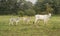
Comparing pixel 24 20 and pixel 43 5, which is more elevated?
pixel 43 5

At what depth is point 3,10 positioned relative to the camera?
44.0 meters

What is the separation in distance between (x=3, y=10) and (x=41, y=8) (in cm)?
878

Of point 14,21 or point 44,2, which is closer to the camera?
point 14,21

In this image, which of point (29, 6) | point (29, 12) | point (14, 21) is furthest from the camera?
point (29, 6)

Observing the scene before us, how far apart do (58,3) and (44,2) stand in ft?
10.7

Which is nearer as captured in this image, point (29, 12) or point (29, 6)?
point (29, 12)

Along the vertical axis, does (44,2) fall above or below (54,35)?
above

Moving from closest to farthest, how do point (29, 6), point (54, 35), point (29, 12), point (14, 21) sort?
point (54, 35)
point (14, 21)
point (29, 12)
point (29, 6)

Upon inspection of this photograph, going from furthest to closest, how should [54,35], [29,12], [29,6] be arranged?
[29,6], [29,12], [54,35]

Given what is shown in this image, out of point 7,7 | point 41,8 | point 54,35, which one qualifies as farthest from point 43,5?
point 54,35

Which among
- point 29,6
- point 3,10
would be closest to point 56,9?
point 29,6

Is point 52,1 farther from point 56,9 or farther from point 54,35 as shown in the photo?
point 54,35

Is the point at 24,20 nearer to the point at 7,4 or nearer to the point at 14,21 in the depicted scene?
the point at 14,21

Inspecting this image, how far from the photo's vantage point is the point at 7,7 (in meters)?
44.5
